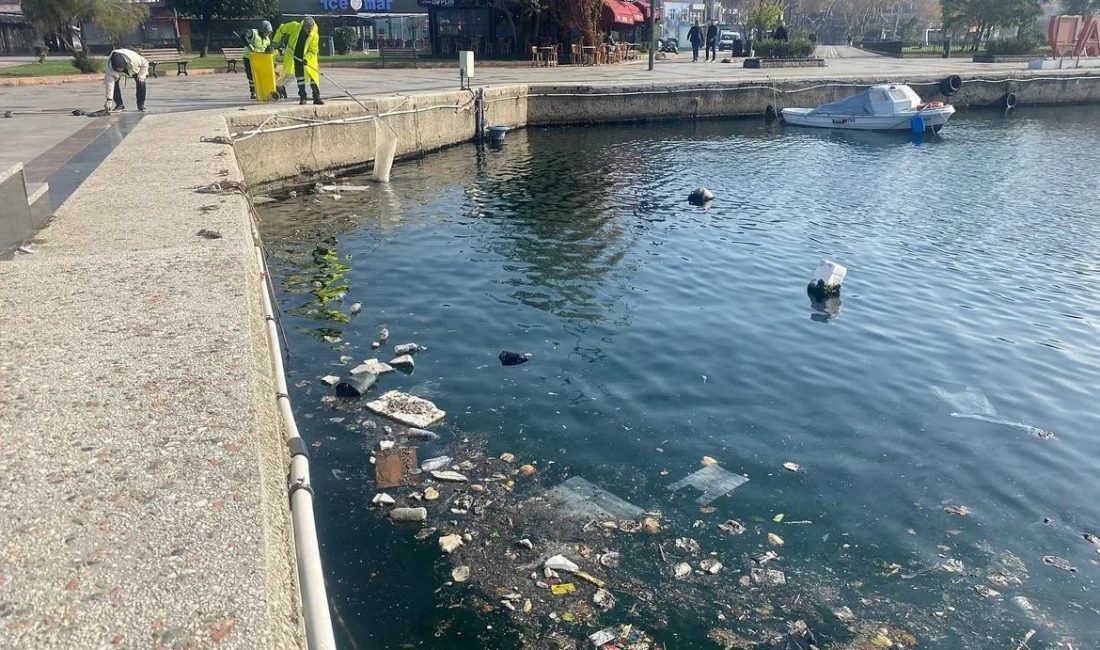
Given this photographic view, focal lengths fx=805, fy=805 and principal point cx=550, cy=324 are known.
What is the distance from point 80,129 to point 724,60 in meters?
33.6

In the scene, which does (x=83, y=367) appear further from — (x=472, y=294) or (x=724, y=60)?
(x=724, y=60)

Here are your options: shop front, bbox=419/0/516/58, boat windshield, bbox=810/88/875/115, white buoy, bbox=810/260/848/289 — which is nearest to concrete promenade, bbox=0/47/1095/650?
white buoy, bbox=810/260/848/289

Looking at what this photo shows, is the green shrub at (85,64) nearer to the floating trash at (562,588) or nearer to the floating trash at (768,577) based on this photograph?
the floating trash at (562,588)

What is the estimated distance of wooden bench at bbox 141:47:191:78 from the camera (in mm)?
28453

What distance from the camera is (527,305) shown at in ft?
31.9

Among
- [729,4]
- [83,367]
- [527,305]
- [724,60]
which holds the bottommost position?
[527,305]

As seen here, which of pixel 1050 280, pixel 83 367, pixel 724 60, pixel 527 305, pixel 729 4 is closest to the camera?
pixel 83 367

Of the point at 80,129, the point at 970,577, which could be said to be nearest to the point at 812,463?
the point at 970,577

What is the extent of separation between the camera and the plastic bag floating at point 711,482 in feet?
18.8

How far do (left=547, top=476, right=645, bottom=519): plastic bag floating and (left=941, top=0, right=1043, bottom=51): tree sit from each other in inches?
2029

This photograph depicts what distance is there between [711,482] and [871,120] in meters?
22.9

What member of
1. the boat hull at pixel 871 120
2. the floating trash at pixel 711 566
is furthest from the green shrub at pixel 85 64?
the floating trash at pixel 711 566

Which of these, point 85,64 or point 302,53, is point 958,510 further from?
point 85,64

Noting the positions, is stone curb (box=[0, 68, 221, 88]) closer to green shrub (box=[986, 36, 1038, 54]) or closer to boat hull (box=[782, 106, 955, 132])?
boat hull (box=[782, 106, 955, 132])
